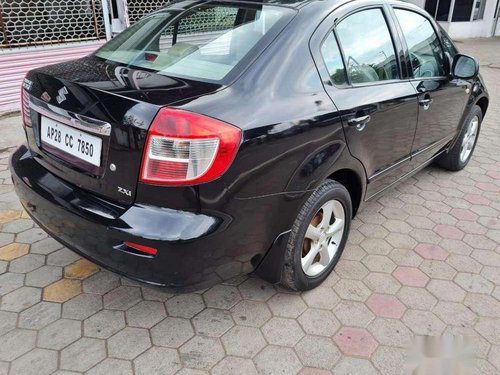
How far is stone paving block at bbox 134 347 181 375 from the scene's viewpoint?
195 cm

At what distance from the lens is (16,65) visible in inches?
212

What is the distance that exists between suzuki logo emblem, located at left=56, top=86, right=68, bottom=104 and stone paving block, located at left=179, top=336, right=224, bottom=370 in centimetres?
130

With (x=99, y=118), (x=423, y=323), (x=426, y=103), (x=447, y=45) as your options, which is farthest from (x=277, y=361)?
(x=447, y=45)

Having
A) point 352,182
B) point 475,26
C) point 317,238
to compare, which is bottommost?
point 317,238

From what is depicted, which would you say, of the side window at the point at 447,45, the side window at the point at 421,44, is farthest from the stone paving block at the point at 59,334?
the side window at the point at 447,45

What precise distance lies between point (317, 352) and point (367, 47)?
5.77 ft

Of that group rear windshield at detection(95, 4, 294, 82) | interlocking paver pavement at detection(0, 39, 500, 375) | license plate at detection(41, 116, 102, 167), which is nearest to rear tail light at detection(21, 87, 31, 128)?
license plate at detection(41, 116, 102, 167)

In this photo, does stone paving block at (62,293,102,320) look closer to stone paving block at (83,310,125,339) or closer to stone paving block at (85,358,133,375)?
stone paving block at (83,310,125,339)

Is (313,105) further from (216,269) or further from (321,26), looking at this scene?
(216,269)

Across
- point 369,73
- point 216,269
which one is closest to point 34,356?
point 216,269

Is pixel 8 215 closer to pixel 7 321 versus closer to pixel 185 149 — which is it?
pixel 7 321

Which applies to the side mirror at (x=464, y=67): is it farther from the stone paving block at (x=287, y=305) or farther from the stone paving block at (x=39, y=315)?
the stone paving block at (x=39, y=315)

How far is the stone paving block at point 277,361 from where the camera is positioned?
6.52 ft

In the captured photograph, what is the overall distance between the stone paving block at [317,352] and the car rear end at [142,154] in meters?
0.53
